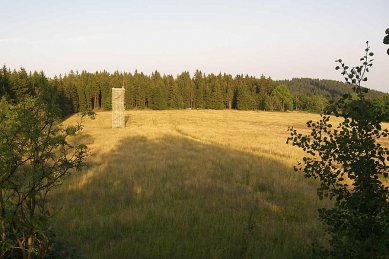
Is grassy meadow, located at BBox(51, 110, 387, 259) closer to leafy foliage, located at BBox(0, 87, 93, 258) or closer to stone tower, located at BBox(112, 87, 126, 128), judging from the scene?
leafy foliage, located at BBox(0, 87, 93, 258)

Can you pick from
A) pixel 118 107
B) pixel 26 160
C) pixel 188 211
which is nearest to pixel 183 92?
pixel 118 107

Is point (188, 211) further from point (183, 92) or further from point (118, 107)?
point (183, 92)

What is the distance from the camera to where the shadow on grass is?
6918mm

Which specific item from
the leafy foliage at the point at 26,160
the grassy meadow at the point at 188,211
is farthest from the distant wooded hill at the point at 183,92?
the leafy foliage at the point at 26,160

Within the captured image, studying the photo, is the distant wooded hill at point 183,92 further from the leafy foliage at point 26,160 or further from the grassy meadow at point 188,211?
the leafy foliage at point 26,160

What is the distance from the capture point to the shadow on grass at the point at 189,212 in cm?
692

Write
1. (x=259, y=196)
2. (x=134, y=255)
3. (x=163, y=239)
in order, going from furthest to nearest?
(x=259, y=196) → (x=163, y=239) → (x=134, y=255)

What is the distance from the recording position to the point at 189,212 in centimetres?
910

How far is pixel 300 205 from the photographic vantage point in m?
10.3

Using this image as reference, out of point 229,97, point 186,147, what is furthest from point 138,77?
point 186,147

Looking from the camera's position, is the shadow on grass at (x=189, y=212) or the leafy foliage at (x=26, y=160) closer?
the leafy foliage at (x=26, y=160)

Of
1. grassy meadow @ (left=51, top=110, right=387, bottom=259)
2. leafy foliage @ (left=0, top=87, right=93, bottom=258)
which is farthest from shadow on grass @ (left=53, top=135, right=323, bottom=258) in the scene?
leafy foliage @ (left=0, top=87, right=93, bottom=258)

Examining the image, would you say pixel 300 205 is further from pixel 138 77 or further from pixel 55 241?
pixel 138 77

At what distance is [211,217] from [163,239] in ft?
6.12
